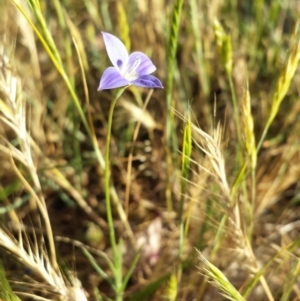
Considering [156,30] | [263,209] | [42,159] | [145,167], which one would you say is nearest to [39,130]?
[42,159]

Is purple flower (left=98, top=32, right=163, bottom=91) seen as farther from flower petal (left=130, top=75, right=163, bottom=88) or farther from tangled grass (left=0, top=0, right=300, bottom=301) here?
tangled grass (left=0, top=0, right=300, bottom=301)

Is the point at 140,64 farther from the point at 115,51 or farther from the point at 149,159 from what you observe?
the point at 149,159

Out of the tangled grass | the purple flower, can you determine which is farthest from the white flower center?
the tangled grass

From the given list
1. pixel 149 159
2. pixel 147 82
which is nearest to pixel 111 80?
pixel 147 82

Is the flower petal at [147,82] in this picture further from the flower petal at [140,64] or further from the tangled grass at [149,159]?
the tangled grass at [149,159]

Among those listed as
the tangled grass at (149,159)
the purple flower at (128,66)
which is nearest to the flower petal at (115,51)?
the purple flower at (128,66)

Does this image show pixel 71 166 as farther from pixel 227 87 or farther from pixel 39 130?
pixel 227 87

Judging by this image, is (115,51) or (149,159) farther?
(149,159)
